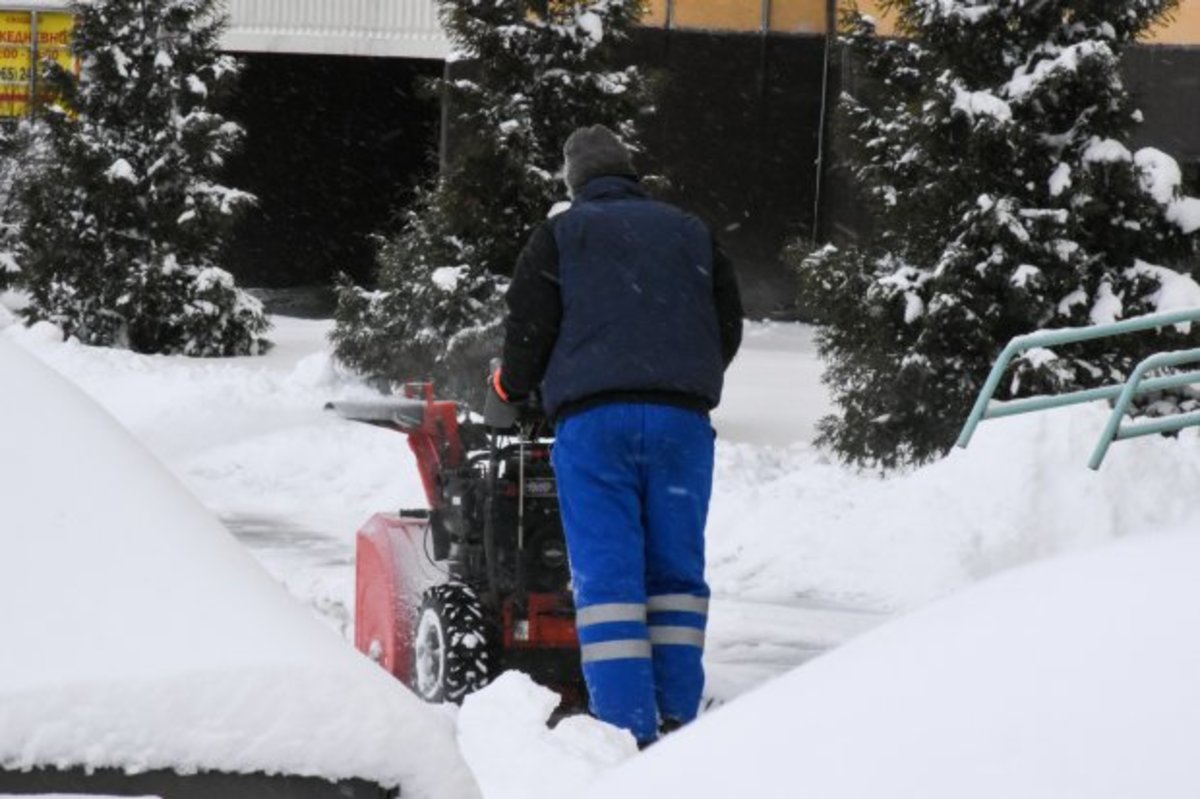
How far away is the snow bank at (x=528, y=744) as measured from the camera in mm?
4996

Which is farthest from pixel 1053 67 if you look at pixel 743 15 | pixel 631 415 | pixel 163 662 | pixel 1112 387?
pixel 743 15

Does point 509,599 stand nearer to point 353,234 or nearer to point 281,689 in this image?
point 281,689

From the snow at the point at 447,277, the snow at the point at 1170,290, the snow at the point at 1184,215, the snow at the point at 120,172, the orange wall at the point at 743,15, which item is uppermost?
the orange wall at the point at 743,15

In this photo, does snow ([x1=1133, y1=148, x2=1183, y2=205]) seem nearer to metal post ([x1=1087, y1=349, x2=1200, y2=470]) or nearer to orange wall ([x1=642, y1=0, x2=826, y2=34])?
metal post ([x1=1087, y1=349, x2=1200, y2=470])

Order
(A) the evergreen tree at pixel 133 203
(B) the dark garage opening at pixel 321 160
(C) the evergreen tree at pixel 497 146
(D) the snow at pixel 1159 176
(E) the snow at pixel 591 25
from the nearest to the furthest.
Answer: (D) the snow at pixel 1159 176 < (C) the evergreen tree at pixel 497 146 < (E) the snow at pixel 591 25 < (A) the evergreen tree at pixel 133 203 < (B) the dark garage opening at pixel 321 160

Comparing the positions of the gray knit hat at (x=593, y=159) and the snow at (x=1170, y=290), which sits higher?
the gray knit hat at (x=593, y=159)

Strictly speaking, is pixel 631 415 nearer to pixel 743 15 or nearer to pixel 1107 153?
pixel 1107 153

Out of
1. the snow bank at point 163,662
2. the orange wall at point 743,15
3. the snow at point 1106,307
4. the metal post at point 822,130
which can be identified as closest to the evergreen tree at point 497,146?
the snow at point 1106,307

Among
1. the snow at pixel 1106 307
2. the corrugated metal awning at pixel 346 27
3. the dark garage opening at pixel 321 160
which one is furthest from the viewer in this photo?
the dark garage opening at pixel 321 160

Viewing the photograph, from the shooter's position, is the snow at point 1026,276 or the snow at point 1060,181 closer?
the snow at point 1026,276

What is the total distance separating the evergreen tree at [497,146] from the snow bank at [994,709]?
1243 centimetres

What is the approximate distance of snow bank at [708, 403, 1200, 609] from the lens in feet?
34.0

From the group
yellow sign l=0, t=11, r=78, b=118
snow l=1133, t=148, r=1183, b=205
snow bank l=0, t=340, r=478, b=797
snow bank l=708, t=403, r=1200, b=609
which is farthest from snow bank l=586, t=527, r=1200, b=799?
yellow sign l=0, t=11, r=78, b=118

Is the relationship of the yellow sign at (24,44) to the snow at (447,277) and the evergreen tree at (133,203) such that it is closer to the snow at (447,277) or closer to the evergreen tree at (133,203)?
the evergreen tree at (133,203)
